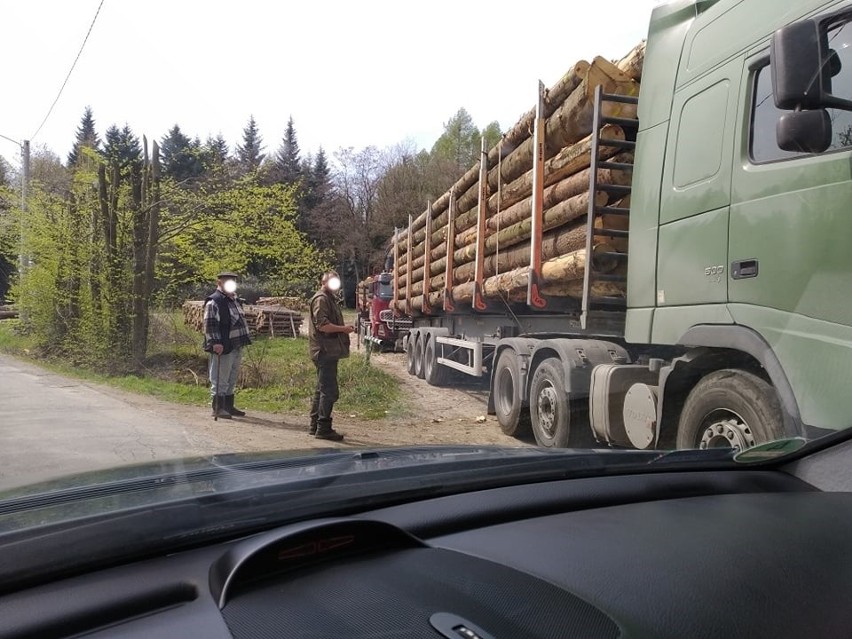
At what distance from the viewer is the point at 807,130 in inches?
128

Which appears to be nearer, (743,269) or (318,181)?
(743,269)

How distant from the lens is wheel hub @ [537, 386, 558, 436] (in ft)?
22.3

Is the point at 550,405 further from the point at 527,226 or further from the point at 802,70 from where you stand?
the point at 802,70

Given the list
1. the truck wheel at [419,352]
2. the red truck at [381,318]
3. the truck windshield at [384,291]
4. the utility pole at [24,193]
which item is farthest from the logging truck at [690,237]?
the utility pole at [24,193]

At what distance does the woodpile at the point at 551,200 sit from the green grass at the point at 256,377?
218 centimetres

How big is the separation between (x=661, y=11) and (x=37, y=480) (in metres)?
5.10

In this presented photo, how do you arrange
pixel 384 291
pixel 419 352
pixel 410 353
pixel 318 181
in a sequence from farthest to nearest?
pixel 318 181
pixel 384 291
pixel 410 353
pixel 419 352

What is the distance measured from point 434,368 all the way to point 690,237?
8678 mm

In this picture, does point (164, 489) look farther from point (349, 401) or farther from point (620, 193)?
point (349, 401)

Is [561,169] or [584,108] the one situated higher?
[584,108]

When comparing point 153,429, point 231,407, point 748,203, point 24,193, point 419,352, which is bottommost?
point 153,429

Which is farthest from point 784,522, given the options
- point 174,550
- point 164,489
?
point 164,489

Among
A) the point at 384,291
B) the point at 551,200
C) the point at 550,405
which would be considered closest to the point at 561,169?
the point at 551,200

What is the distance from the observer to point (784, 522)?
227 cm
